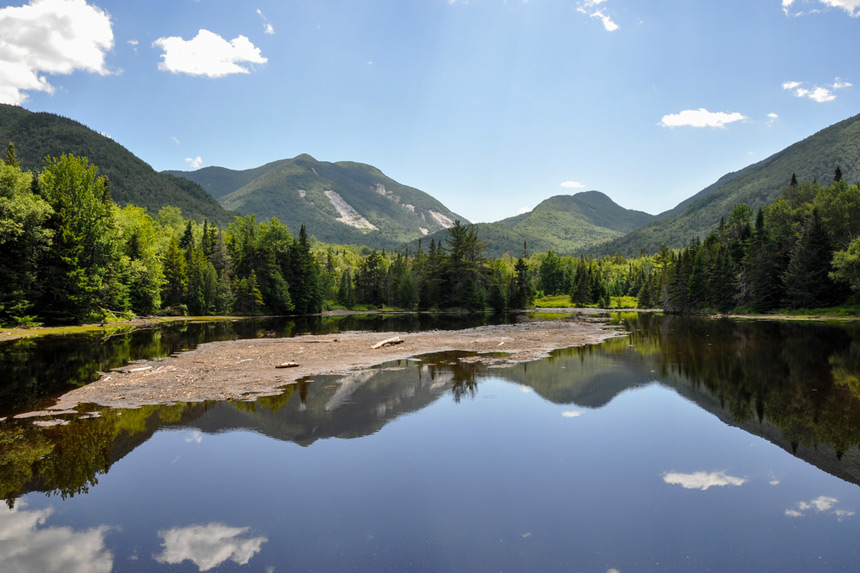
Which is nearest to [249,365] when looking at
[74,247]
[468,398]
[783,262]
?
[468,398]

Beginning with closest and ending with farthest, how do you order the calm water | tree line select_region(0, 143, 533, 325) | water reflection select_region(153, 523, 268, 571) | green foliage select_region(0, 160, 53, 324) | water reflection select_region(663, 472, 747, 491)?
1. water reflection select_region(153, 523, 268, 571)
2. the calm water
3. water reflection select_region(663, 472, 747, 491)
4. green foliage select_region(0, 160, 53, 324)
5. tree line select_region(0, 143, 533, 325)

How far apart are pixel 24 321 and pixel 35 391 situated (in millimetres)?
33438

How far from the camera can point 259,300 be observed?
8481 cm

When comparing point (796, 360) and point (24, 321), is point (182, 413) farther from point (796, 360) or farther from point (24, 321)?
point (24, 321)

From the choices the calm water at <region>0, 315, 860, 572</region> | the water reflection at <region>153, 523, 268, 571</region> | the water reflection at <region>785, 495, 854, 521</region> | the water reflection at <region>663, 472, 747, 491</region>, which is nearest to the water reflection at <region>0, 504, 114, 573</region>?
the calm water at <region>0, 315, 860, 572</region>

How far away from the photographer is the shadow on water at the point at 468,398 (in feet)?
37.8

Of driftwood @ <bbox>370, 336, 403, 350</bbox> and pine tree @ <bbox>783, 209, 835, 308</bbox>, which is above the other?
pine tree @ <bbox>783, 209, 835, 308</bbox>

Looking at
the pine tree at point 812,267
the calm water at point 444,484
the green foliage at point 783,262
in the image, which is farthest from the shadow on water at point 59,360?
the pine tree at point 812,267

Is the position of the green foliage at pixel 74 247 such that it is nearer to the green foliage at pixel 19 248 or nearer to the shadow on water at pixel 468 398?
the green foliage at pixel 19 248

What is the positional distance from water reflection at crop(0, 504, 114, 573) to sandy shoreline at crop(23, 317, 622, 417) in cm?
841

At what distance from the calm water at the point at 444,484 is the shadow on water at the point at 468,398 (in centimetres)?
11

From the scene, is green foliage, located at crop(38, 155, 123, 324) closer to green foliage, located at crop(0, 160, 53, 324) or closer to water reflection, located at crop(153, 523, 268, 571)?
green foliage, located at crop(0, 160, 53, 324)

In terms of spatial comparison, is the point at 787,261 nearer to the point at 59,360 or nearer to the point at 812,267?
the point at 812,267

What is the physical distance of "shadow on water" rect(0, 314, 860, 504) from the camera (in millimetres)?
11516
